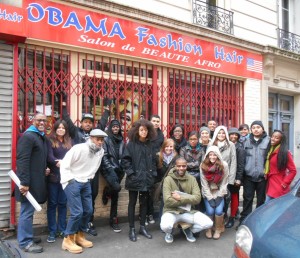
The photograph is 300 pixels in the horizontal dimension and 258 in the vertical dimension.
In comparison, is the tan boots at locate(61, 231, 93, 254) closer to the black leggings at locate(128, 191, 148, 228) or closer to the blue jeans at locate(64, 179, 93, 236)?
the blue jeans at locate(64, 179, 93, 236)

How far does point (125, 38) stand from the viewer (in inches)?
258

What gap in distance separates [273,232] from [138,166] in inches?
107

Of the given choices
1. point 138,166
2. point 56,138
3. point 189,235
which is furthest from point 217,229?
point 56,138

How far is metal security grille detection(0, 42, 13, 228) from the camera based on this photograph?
17.0 feet

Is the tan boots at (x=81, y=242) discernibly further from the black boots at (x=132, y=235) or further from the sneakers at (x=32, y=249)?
the black boots at (x=132, y=235)

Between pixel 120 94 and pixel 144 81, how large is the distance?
686mm

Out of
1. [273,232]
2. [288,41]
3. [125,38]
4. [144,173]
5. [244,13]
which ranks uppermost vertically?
[244,13]

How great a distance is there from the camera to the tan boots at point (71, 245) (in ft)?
14.8

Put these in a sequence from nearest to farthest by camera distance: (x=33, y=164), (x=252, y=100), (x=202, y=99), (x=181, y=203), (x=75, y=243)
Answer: (x=33, y=164) → (x=75, y=243) → (x=181, y=203) → (x=202, y=99) → (x=252, y=100)

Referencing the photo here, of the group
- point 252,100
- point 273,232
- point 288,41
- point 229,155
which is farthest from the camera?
point 288,41

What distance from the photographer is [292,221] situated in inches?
104

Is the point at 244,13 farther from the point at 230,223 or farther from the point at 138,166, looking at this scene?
the point at 138,166

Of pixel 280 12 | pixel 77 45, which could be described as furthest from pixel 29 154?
pixel 280 12

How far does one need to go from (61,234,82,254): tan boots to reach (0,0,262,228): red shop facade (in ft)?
3.72
